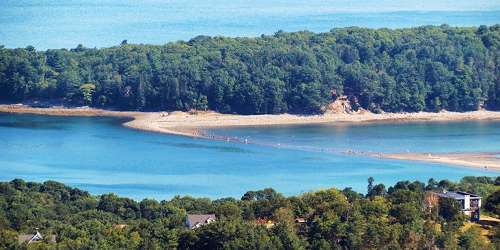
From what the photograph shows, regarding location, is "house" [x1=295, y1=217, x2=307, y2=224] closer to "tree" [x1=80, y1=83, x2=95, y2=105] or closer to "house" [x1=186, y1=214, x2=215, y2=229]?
"house" [x1=186, y1=214, x2=215, y2=229]

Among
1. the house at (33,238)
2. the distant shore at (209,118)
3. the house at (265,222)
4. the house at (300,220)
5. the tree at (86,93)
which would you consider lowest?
the house at (33,238)

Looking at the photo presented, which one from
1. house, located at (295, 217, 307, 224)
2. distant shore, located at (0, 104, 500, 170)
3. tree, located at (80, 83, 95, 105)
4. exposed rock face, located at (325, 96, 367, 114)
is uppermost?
tree, located at (80, 83, 95, 105)

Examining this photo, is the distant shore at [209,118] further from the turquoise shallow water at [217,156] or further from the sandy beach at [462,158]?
the sandy beach at [462,158]

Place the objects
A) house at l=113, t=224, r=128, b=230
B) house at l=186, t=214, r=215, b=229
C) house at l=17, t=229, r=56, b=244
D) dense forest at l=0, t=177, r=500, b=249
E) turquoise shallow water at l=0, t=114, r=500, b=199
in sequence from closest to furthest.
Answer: dense forest at l=0, t=177, r=500, b=249, house at l=17, t=229, r=56, b=244, house at l=113, t=224, r=128, b=230, house at l=186, t=214, r=215, b=229, turquoise shallow water at l=0, t=114, r=500, b=199

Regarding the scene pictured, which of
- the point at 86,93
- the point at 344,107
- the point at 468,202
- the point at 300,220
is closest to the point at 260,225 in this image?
the point at 300,220

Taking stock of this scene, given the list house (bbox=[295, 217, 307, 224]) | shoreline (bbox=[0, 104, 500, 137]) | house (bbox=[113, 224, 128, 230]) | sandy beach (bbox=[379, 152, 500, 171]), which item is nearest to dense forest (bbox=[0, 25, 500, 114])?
shoreline (bbox=[0, 104, 500, 137])

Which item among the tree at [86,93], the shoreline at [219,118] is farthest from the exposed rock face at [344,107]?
the tree at [86,93]
